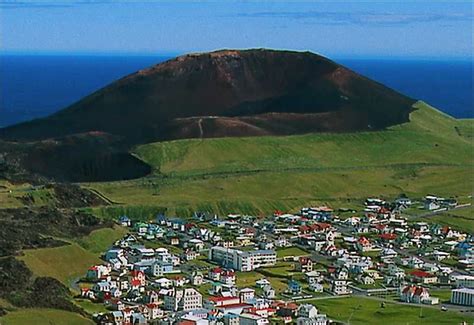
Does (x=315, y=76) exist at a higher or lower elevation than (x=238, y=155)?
higher

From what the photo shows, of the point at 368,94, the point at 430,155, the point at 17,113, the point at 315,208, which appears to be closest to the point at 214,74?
the point at 368,94

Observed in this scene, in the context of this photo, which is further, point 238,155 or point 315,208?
point 238,155

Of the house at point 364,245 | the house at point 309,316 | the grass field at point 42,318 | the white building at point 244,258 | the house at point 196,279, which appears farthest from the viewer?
the house at point 364,245

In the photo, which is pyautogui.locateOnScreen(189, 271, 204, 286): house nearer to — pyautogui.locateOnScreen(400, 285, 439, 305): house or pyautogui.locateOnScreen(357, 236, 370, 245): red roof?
pyautogui.locateOnScreen(400, 285, 439, 305): house

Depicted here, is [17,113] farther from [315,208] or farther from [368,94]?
[315,208]

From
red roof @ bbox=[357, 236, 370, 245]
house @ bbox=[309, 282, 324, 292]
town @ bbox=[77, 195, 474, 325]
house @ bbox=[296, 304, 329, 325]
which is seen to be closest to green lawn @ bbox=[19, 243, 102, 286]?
town @ bbox=[77, 195, 474, 325]

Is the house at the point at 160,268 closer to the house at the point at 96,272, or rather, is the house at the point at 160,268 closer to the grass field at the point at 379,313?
the house at the point at 96,272

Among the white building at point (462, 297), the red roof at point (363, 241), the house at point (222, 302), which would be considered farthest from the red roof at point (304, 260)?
the white building at point (462, 297)

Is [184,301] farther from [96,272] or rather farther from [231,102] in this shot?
[231,102]
